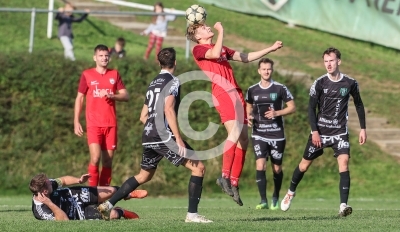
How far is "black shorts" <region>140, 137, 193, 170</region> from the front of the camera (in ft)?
37.2

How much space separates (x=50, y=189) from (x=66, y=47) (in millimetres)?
12306

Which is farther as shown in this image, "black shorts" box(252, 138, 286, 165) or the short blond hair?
"black shorts" box(252, 138, 286, 165)

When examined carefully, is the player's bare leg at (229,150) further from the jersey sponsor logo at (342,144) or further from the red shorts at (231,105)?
the jersey sponsor logo at (342,144)

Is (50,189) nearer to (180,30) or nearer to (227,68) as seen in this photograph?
(227,68)

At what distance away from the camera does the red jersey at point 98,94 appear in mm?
16266

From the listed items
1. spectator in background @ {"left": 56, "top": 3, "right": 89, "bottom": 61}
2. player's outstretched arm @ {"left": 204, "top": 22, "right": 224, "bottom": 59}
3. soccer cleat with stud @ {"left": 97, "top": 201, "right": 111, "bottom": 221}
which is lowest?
soccer cleat with stud @ {"left": 97, "top": 201, "right": 111, "bottom": 221}

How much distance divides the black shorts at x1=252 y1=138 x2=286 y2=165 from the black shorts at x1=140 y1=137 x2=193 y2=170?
5.26m

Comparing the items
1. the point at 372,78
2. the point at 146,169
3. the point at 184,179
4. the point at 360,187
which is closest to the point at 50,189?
the point at 146,169

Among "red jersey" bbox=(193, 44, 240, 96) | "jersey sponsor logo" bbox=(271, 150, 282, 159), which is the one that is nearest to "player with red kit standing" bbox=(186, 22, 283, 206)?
"red jersey" bbox=(193, 44, 240, 96)

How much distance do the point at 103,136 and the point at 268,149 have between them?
3000 millimetres

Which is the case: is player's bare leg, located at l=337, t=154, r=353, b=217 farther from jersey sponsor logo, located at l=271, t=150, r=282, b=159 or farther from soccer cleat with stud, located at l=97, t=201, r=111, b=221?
soccer cleat with stud, located at l=97, t=201, r=111, b=221

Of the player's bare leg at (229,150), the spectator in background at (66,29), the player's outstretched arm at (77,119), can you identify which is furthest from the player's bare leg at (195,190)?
the spectator in background at (66,29)

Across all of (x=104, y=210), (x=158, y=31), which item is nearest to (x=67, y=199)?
(x=104, y=210)

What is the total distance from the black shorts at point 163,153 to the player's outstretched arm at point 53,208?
136 cm
